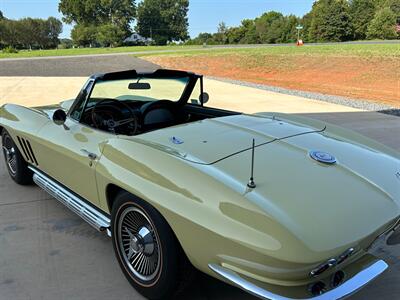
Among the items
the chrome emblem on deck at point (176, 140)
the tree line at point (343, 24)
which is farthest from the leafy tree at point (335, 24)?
the chrome emblem on deck at point (176, 140)

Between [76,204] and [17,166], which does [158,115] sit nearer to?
[76,204]

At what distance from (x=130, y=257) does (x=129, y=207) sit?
36cm

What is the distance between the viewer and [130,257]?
2.48 metres

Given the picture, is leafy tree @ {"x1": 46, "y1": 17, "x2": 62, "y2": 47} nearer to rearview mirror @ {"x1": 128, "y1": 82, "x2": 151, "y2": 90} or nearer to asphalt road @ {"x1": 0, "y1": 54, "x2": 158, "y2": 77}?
asphalt road @ {"x1": 0, "y1": 54, "x2": 158, "y2": 77}

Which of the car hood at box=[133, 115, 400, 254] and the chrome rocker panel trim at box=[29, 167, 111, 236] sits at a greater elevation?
the car hood at box=[133, 115, 400, 254]

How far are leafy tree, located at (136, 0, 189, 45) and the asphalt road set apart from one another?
73.8m

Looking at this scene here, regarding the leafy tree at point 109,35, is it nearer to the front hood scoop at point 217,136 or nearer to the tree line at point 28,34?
the tree line at point 28,34

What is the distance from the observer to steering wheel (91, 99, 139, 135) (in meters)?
3.15

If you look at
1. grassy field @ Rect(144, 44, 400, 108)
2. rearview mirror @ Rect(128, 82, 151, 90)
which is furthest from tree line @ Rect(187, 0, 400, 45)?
rearview mirror @ Rect(128, 82, 151, 90)

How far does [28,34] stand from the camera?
96062 millimetres

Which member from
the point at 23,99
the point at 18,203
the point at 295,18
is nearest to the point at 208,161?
the point at 18,203

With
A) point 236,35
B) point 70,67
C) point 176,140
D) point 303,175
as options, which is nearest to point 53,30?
point 236,35

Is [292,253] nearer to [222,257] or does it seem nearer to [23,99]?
[222,257]

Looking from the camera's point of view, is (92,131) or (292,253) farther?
(92,131)
